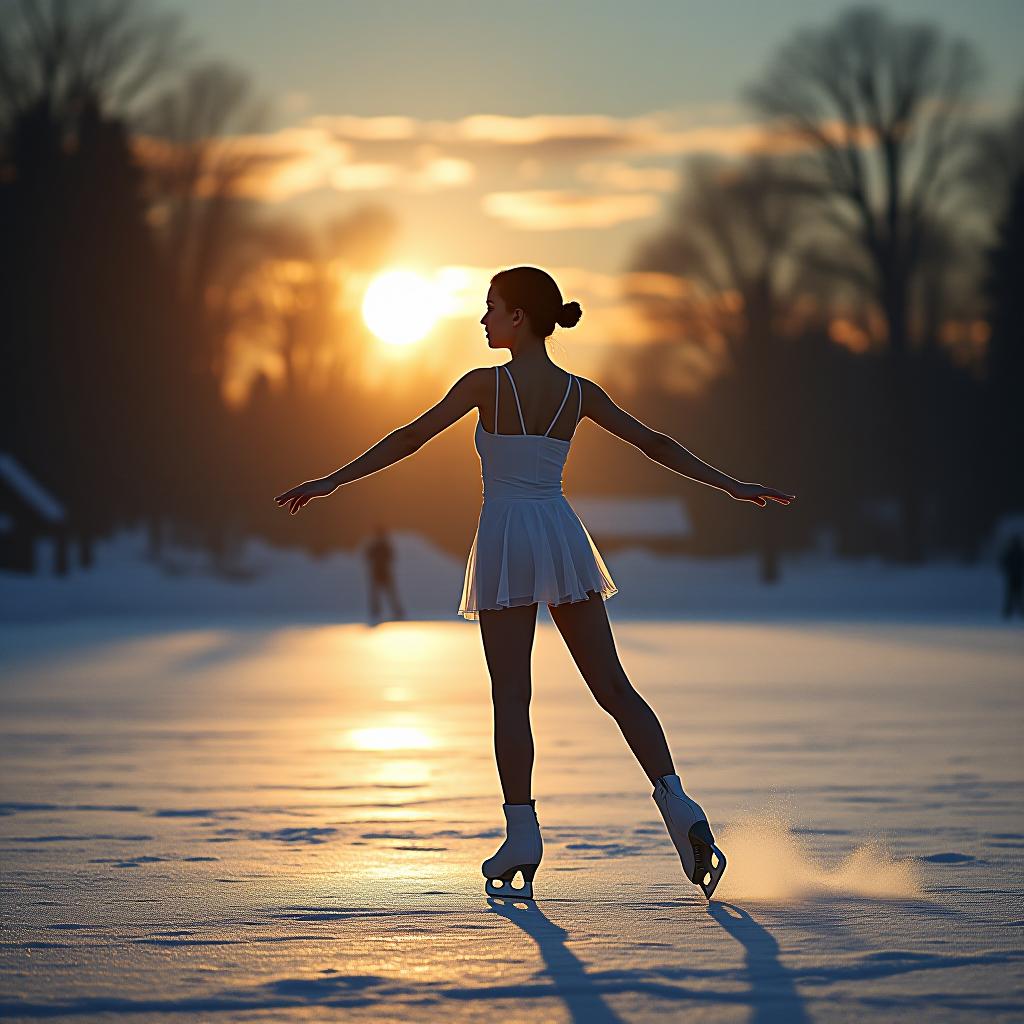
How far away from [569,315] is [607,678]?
3.87 ft

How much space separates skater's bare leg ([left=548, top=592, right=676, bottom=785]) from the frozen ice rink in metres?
0.47

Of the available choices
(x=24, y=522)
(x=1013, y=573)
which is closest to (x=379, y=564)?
(x=1013, y=573)

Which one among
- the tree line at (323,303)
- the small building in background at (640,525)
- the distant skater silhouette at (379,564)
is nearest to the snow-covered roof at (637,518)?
the small building in background at (640,525)

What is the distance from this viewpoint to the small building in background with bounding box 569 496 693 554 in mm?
105188

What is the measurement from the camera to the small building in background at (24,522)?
51000mm

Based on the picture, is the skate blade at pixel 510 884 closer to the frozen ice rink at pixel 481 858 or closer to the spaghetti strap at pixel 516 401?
the frozen ice rink at pixel 481 858

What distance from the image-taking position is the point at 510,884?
6.77 metres

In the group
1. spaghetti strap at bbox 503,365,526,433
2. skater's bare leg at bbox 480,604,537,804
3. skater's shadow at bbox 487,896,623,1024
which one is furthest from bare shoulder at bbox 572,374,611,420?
skater's shadow at bbox 487,896,623,1024

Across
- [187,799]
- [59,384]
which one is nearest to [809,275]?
[59,384]

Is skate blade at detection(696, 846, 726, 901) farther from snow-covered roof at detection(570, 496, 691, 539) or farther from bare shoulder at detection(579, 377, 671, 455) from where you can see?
snow-covered roof at detection(570, 496, 691, 539)

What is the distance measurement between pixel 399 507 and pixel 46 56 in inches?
1433

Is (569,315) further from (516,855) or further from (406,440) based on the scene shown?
(516,855)

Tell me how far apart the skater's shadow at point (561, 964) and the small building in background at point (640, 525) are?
96.9m

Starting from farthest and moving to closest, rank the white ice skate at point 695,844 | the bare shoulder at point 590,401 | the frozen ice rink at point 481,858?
1. the bare shoulder at point 590,401
2. the white ice skate at point 695,844
3. the frozen ice rink at point 481,858
